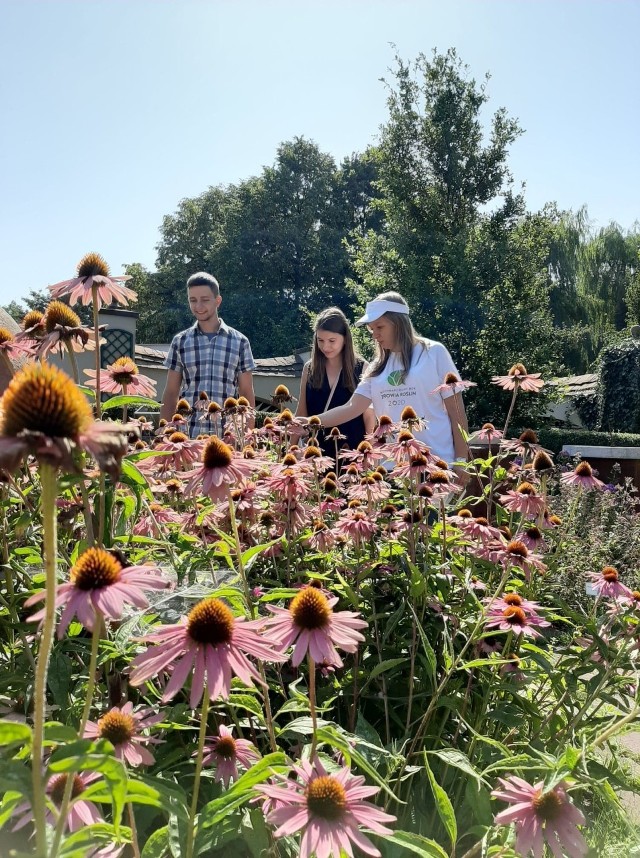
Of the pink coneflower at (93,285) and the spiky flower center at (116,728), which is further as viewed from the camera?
the pink coneflower at (93,285)

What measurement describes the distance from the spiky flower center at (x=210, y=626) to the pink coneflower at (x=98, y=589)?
0.21ft

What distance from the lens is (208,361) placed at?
13.0ft

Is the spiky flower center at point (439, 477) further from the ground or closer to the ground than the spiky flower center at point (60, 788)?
further from the ground

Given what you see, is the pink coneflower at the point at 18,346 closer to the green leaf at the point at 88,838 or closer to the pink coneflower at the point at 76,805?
the pink coneflower at the point at 76,805

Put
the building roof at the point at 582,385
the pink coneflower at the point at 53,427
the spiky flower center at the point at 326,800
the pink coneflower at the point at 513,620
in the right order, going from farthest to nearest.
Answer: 1. the building roof at the point at 582,385
2. the pink coneflower at the point at 513,620
3. the spiky flower center at the point at 326,800
4. the pink coneflower at the point at 53,427

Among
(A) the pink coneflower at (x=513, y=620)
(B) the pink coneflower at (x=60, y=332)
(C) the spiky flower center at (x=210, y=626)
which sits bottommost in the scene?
(A) the pink coneflower at (x=513, y=620)

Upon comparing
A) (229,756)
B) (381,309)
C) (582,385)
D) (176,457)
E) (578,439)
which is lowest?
(578,439)

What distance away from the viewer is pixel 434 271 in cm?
1407

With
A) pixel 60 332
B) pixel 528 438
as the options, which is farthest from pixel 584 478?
pixel 60 332

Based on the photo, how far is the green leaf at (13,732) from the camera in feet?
1.99

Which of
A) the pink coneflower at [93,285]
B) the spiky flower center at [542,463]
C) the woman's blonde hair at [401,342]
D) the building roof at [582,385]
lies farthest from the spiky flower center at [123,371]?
the building roof at [582,385]

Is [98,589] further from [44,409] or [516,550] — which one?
[516,550]

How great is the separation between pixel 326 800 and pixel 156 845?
25 centimetres

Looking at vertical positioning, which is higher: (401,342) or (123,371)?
(401,342)
